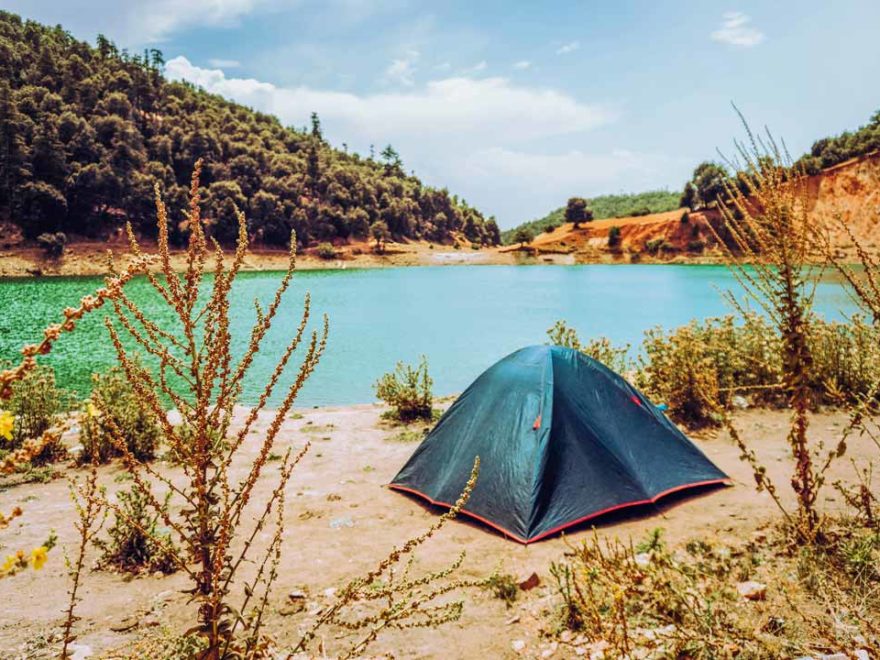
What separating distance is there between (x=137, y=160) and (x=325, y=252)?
2788cm

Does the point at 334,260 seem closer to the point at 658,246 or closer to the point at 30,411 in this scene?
the point at 658,246

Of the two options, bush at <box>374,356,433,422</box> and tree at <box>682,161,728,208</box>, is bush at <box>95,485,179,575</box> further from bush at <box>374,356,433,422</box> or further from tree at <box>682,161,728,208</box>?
tree at <box>682,161,728,208</box>

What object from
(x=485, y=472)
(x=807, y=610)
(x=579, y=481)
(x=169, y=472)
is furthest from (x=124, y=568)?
(x=807, y=610)

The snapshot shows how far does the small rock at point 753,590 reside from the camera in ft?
14.8

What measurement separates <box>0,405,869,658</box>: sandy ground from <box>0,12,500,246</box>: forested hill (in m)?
59.7

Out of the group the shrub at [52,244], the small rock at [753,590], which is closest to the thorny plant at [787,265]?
the small rock at [753,590]

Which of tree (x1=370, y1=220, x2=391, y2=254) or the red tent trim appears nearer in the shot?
the red tent trim

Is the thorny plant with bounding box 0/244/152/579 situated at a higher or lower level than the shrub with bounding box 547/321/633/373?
higher

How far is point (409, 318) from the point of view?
32.0 meters

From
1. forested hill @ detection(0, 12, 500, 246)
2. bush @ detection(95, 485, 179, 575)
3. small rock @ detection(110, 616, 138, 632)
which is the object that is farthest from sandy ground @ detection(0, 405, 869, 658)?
forested hill @ detection(0, 12, 500, 246)

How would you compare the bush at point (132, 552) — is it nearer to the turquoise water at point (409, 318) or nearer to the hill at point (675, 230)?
the turquoise water at point (409, 318)

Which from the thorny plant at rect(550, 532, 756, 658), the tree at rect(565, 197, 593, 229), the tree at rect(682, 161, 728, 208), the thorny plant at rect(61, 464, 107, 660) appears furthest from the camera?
the tree at rect(565, 197, 593, 229)

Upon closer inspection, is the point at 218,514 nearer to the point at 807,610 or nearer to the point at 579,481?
the point at 807,610

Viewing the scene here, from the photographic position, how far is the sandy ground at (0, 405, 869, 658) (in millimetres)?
4566
